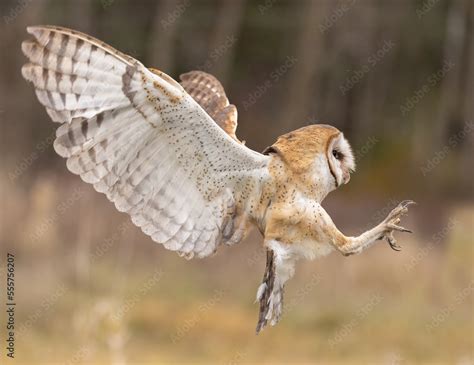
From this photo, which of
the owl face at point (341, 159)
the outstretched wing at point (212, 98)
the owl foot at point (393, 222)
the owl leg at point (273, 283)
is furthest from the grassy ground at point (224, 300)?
the owl foot at point (393, 222)

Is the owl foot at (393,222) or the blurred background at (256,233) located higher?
the owl foot at (393,222)

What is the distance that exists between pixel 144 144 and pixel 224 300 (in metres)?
8.76

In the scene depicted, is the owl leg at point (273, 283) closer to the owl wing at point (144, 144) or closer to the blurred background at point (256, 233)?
the owl wing at point (144, 144)

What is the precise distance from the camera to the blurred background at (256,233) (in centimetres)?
1257

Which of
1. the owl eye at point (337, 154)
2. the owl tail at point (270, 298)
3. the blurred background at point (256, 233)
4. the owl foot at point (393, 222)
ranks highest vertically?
the owl eye at point (337, 154)

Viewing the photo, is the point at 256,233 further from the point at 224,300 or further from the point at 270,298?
the point at 270,298

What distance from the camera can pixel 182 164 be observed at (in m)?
5.36

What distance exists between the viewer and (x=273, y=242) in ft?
17.7

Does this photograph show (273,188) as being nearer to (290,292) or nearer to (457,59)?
(290,292)

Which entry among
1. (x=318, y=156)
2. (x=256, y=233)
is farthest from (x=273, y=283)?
(x=256, y=233)

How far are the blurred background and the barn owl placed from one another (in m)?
2.95

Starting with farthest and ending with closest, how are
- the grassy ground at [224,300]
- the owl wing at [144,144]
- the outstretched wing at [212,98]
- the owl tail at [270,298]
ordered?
the grassy ground at [224,300], the outstretched wing at [212,98], the owl tail at [270,298], the owl wing at [144,144]

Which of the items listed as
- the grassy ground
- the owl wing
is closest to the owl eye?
the owl wing

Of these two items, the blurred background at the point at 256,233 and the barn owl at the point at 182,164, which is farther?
the blurred background at the point at 256,233
